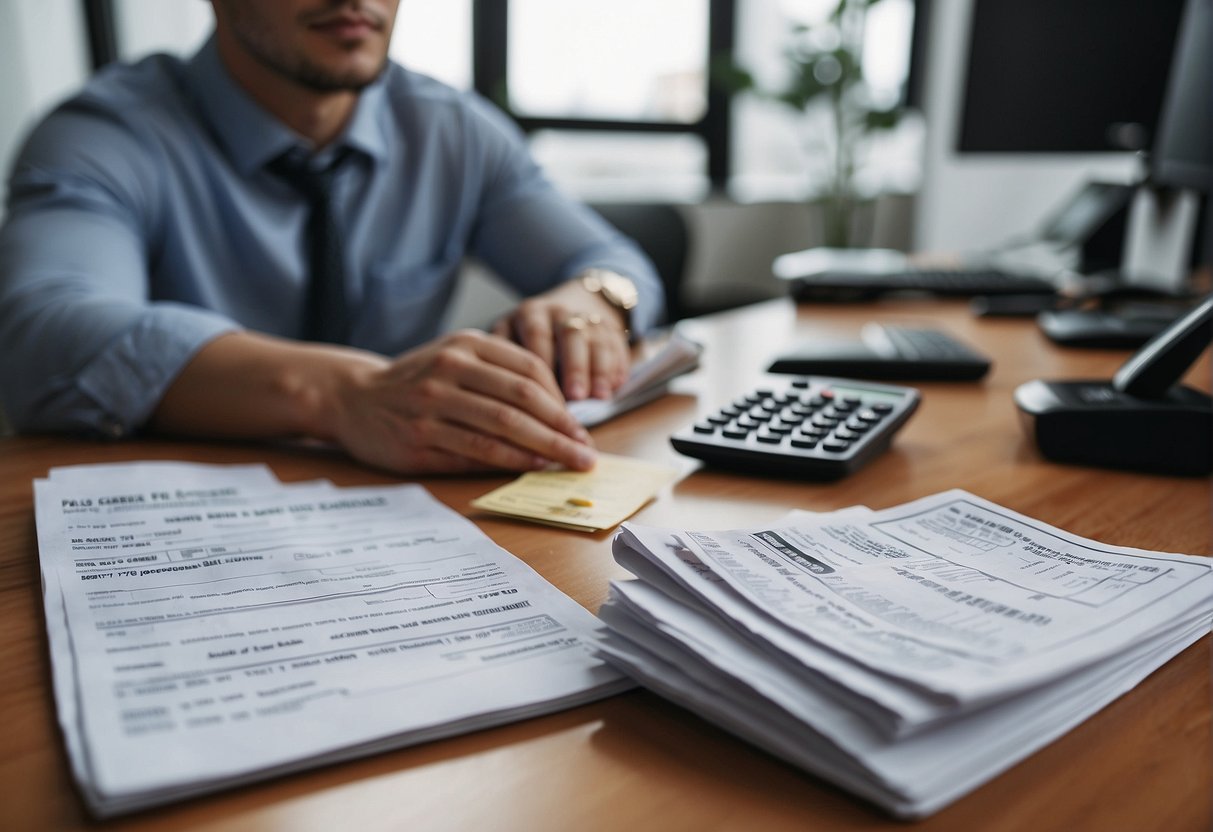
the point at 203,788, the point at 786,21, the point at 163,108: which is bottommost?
the point at 203,788

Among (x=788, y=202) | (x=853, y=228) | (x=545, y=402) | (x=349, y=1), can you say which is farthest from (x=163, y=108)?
(x=853, y=228)

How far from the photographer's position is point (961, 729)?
307 mm

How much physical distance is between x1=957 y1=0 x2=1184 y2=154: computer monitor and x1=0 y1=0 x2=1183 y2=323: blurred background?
397 millimetres

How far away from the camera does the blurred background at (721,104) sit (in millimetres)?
2203

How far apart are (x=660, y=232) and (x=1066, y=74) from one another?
888mm

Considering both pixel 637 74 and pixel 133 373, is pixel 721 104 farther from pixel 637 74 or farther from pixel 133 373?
pixel 133 373

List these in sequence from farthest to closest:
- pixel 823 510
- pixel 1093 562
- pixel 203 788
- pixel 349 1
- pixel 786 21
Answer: pixel 786 21 < pixel 349 1 < pixel 823 510 < pixel 1093 562 < pixel 203 788

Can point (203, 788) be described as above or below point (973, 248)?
above

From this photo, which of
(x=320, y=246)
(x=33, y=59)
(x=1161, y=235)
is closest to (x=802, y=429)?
(x=320, y=246)

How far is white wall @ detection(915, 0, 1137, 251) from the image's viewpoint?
9.86 ft

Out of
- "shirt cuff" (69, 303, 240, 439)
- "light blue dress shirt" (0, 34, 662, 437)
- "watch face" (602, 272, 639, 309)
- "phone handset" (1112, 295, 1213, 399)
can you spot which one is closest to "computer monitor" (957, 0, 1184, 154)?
"light blue dress shirt" (0, 34, 662, 437)

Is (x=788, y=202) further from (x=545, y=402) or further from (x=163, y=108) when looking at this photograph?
(x=545, y=402)

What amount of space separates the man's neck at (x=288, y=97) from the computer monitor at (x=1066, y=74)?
1.16 meters

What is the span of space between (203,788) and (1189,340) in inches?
26.9
